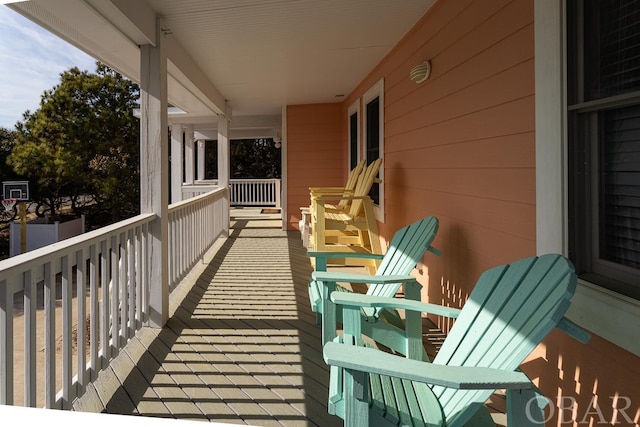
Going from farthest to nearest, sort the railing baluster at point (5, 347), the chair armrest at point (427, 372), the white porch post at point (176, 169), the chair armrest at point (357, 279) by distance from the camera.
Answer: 1. the white porch post at point (176, 169)
2. the chair armrest at point (357, 279)
3. the railing baluster at point (5, 347)
4. the chair armrest at point (427, 372)

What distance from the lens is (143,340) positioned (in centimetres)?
296

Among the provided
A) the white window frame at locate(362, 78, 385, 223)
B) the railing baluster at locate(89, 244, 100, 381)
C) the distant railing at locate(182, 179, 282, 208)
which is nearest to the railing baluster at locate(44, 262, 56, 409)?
the railing baluster at locate(89, 244, 100, 381)

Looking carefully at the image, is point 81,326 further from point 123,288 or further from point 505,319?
point 505,319

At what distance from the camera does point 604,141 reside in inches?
61.5

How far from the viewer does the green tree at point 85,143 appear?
40.6 feet

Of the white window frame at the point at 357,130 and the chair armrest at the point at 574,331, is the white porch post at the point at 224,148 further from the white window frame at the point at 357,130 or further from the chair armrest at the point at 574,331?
the chair armrest at the point at 574,331

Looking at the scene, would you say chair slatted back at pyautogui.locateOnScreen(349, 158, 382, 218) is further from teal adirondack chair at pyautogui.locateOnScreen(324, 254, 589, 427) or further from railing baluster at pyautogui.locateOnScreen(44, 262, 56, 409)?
railing baluster at pyautogui.locateOnScreen(44, 262, 56, 409)

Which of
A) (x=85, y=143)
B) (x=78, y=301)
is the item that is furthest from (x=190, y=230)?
(x=85, y=143)

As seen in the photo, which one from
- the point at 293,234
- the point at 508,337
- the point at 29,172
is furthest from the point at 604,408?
the point at 29,172

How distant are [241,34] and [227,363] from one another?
2.80 meters

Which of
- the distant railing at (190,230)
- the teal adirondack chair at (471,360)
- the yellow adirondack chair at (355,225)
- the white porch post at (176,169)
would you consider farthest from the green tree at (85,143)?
the teal adirondack chair at (471,360)

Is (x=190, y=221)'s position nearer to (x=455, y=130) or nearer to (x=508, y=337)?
(x=455, y=130)

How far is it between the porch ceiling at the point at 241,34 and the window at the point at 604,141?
73.3 inches

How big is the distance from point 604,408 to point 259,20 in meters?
3.35
